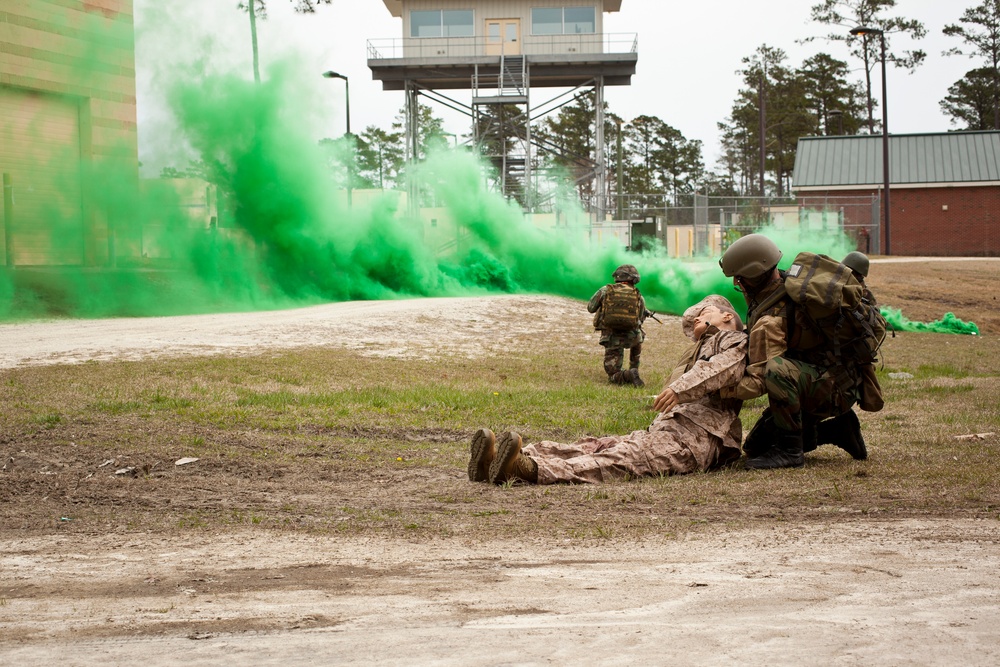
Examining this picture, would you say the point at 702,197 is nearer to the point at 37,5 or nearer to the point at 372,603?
the point at 37,5

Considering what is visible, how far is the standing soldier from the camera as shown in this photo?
12.8 m

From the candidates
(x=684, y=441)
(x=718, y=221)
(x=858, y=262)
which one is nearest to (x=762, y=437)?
(x=684, y=441)

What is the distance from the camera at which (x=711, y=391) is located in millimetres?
6500

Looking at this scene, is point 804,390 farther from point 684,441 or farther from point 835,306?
point 684,441

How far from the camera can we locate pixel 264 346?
47.7 ft

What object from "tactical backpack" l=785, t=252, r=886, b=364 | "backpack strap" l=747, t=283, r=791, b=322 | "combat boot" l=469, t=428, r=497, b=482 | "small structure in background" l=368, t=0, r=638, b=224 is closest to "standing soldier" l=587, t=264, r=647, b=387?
"backpack strap" l=747, t=283, r=791, b=322

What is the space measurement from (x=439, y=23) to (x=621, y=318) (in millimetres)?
32891

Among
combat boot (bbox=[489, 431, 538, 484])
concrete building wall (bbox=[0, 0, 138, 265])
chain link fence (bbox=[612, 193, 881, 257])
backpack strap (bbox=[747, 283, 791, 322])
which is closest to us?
combat boot (bbox=[489, 431, 538, 484])

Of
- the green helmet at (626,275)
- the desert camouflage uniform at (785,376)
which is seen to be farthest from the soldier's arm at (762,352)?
the green helmet at (626,275)

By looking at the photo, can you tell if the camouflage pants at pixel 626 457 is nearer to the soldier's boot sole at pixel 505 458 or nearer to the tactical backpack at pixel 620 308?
the soldier's boot sole at pixel 505 458

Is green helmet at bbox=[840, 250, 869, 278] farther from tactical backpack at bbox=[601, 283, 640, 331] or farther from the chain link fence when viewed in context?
the chain link fence

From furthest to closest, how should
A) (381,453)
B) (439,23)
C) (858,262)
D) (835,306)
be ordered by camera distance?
(439,23), (858,262), (381,453), (835,306)

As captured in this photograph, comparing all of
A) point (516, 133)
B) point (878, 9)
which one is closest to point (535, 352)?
point (516, 133)

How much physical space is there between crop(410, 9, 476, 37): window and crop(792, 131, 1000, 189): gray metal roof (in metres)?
18.1
